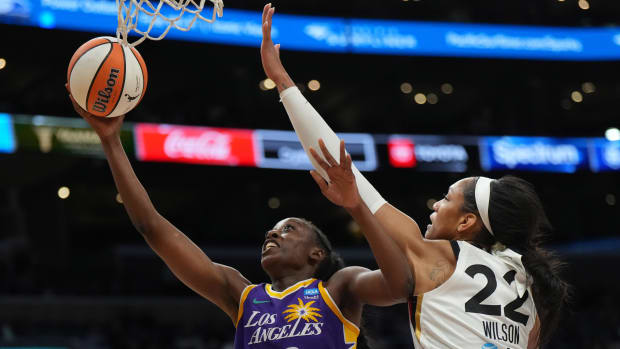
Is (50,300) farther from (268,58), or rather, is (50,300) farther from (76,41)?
(268,58)

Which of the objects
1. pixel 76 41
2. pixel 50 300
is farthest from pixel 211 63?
pixel 50 300

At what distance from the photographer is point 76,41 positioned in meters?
13.3

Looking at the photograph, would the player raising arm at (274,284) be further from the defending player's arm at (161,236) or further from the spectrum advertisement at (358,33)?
the spectrum advertisement at (358,33)

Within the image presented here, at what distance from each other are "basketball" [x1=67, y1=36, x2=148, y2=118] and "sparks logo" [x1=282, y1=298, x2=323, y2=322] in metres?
1.04

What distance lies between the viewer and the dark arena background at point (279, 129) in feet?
44.3

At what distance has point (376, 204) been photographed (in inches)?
102

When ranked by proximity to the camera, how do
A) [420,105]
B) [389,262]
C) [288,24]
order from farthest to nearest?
[420,105]
[288,24]
[389,262]

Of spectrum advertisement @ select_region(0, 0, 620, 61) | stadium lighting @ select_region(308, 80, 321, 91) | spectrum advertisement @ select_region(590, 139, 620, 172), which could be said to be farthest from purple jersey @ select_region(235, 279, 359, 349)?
stadium lighting @ select_region(308, 80, 321, 91)

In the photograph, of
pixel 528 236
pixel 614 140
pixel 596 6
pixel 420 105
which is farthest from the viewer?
pixel 420 105

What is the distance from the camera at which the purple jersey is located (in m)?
3.17

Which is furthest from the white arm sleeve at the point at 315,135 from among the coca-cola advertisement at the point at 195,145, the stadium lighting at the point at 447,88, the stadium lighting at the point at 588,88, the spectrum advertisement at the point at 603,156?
the stadium lighting at the point at 588,88

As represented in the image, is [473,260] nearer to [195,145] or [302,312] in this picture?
[302,312]

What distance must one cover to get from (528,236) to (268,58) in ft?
3.56

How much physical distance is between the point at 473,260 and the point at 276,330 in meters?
0.97
